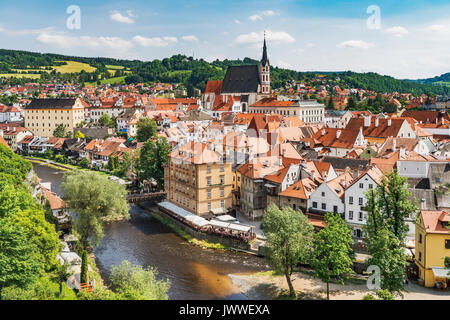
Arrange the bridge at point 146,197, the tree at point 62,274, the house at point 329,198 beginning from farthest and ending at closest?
the bridge at point 146,197 < the house at point 329,198 < the tree at point 62,274

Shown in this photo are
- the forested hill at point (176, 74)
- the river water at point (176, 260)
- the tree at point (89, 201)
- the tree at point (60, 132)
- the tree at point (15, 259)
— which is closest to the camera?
the tree at point (15, 259)

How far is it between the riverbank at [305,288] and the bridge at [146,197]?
18.8 m

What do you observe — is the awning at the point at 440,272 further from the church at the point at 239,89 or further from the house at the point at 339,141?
the church at the point at 239,89

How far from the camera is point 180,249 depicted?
28.1 m

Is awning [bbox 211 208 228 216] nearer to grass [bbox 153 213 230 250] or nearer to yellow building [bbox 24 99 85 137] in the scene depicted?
grass [bbox 153 213 230 250]

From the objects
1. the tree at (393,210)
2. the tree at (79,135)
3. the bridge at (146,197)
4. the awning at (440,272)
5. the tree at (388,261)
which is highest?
the tree at (79,135)

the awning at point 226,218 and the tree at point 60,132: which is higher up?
the tree at point 60,132

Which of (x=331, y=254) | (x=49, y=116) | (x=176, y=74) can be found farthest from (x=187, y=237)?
(x=176, y=74)

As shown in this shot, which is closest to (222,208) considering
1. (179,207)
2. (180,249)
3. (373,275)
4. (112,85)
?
(179,207)

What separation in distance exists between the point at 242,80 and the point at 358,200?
3005 inches

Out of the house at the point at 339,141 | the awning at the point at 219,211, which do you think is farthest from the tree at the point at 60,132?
the awning at the point at 219,211

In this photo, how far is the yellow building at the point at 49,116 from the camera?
83.2m

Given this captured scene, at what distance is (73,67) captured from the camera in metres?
168
